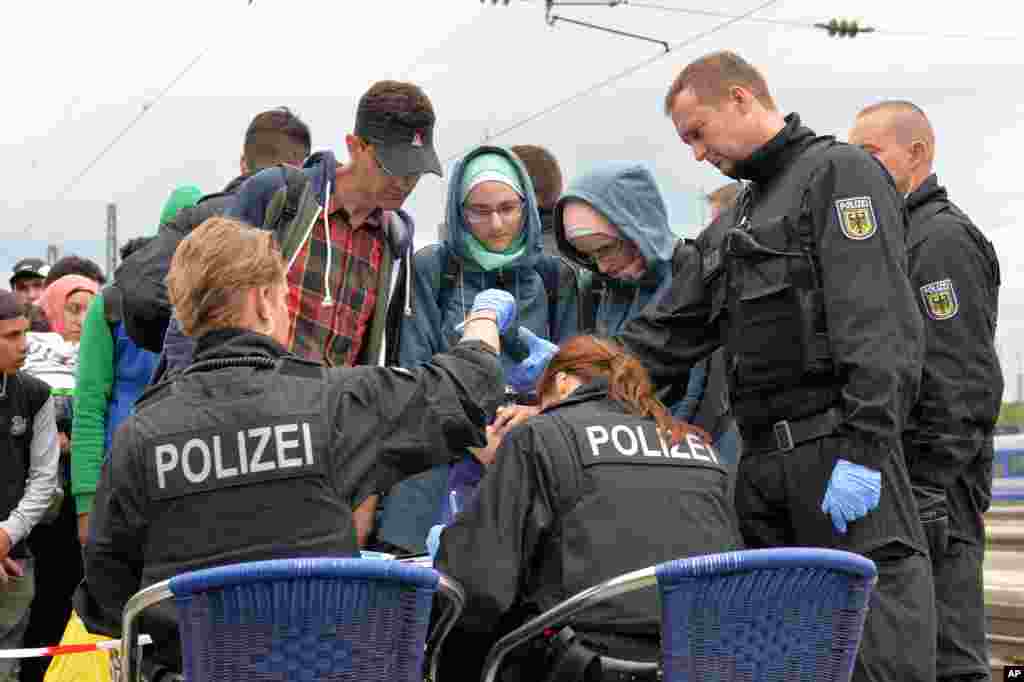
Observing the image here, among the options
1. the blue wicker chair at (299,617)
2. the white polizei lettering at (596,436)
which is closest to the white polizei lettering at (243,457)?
the blue wicker chair at (299,617)

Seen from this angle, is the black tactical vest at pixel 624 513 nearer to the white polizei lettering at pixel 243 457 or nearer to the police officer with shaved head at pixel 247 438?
the police officer with shaved head at pixel 247 438

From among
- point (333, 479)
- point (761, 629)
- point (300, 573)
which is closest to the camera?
point (300, 573)

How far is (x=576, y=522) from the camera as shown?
3.03 m

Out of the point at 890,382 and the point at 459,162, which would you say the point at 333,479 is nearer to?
the point at 890,382

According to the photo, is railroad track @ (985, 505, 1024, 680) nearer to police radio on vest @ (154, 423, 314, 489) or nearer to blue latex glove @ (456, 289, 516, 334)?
blue latex glove @ (456, 289, 516, 334)

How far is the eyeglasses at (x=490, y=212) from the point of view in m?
4.49

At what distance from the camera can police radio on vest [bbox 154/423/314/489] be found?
2.81m

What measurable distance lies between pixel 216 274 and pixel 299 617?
95 centimetres

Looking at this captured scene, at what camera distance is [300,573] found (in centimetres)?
225

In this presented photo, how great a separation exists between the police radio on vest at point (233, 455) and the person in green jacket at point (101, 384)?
7.34 ft

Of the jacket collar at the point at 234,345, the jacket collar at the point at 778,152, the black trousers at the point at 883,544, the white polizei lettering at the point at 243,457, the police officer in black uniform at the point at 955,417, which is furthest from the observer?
the police officer in black uniform at the point at 955,417

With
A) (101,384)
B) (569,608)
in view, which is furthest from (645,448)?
(101,384)

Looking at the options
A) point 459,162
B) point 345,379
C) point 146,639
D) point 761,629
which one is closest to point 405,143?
point 459,162

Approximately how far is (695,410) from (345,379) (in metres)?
1.71
